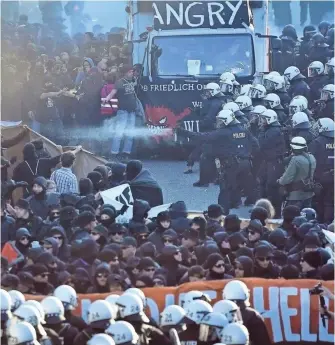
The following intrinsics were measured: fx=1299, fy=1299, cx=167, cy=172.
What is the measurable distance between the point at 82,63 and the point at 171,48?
385cm

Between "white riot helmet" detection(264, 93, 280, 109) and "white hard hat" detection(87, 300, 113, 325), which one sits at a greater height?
"white riot helmet" detection(264, 93, 280, 109)

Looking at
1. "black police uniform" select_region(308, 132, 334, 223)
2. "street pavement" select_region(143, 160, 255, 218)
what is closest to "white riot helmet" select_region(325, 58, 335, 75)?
"street pavement" select_region(143, 160, 255, 218)

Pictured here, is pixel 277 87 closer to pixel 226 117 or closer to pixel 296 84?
pixel 296 84

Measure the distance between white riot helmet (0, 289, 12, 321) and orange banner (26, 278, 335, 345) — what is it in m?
0.77

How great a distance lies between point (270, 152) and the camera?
15.2m

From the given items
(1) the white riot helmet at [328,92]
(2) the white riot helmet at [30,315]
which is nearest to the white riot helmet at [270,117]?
(1) the white riot helmet at [328,92]

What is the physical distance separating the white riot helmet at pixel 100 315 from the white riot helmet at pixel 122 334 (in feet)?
1.52

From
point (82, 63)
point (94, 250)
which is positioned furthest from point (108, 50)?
point (94, 250)

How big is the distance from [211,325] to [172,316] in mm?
368

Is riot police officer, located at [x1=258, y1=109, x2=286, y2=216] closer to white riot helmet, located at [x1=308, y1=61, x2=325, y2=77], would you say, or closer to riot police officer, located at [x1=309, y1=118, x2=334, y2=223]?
riot police officer, located at [x1=309, y1=118, x2=334, y2=223]

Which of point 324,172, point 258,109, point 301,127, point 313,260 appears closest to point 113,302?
point 313,260

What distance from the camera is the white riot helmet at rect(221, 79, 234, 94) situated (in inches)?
690

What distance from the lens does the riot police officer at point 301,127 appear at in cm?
1508

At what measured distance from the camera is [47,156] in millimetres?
14930
